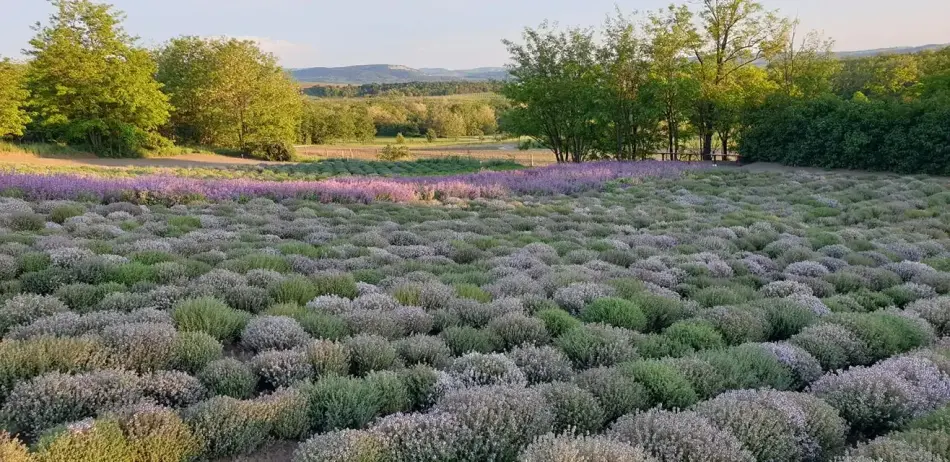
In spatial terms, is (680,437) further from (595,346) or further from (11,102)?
(11,102)

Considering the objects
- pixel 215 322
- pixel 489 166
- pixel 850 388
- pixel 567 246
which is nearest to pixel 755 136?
pixel 489 166

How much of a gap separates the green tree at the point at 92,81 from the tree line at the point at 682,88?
2625cm

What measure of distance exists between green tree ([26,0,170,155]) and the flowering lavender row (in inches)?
1135

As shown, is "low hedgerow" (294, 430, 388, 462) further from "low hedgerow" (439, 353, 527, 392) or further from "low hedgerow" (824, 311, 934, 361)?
"low hedgerow" (824, 311, 934, 361)

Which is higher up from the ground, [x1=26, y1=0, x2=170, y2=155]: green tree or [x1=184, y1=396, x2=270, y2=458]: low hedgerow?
[x1=26, y1=0, x2=170, y2=155]: green tree

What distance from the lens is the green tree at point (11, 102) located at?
121 ft

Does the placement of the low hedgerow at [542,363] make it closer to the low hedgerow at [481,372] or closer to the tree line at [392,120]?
the low hedgerow at [481,372]

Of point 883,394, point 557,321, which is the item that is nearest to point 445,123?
point 557,321

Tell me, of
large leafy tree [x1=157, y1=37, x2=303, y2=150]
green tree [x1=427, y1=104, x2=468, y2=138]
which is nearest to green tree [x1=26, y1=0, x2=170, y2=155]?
large leafy tree [x1=157, y1=37, x2=303, y2=150]

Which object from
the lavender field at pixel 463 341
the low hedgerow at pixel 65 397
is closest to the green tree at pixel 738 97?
the lavender field at pixel 463 341

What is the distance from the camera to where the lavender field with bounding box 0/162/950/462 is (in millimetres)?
3729

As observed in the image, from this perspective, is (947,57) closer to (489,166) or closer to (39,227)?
(489,166)

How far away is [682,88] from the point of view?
28.4 meters

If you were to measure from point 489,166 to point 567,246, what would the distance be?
23702 mm
